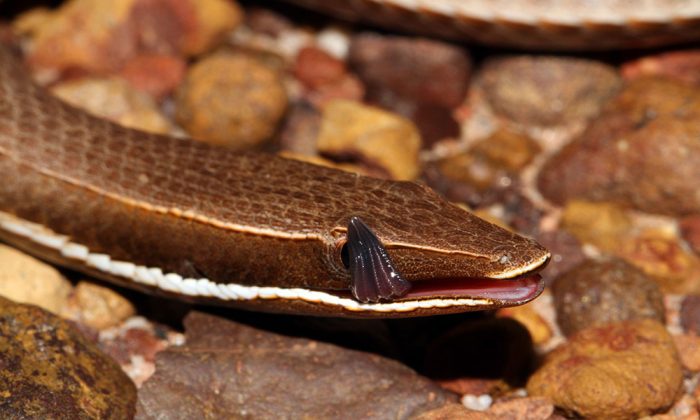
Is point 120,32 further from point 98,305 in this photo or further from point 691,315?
point 691,315

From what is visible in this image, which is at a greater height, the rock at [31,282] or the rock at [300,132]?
the rock at [300,132]

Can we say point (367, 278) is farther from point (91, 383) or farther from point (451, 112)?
point (451, 112)

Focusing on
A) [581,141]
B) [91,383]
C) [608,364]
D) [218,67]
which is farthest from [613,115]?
[91,383]

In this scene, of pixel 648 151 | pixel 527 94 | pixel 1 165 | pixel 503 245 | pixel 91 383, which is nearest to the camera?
pixel 503 245

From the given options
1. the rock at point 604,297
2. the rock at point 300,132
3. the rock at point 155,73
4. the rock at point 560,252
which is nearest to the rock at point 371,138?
the rock at point 300,132

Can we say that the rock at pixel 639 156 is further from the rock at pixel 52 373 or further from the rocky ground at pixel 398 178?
the rock at pixel 52 373

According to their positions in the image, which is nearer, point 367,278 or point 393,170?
point 367,278
